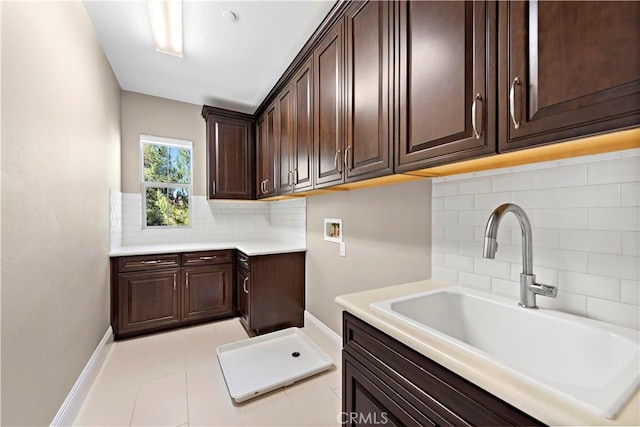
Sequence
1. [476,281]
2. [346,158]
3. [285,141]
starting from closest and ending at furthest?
[476,281], [346,158], [285,141]

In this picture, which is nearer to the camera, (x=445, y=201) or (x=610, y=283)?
(x=610, y=283)

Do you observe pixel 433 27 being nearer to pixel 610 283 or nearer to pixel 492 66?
pixel 492 66

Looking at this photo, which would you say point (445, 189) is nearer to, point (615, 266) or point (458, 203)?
point (458, 203)

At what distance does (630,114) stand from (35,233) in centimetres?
219

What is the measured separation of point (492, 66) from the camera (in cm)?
89

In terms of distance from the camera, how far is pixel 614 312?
2.91 ft

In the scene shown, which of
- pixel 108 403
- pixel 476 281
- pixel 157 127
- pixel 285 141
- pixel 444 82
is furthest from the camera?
pixel 157 127

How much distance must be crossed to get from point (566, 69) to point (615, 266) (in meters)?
0.68

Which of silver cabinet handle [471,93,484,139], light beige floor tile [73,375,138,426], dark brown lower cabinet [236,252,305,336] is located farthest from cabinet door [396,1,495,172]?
light beige floor tile [73,375,138,426]

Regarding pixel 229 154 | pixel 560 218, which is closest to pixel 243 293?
pixel 229 154

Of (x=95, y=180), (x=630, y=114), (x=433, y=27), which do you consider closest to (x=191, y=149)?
(x=95, y=180)

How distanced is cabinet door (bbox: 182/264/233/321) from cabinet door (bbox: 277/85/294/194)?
1.26 meters

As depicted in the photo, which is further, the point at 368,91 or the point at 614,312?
the point at 368,91

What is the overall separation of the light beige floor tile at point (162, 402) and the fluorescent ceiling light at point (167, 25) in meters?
2.70
